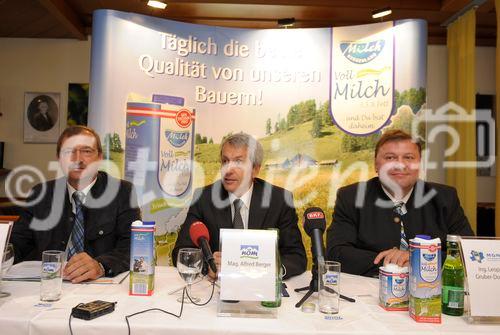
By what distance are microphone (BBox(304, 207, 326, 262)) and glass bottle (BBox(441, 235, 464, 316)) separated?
1.34 ft

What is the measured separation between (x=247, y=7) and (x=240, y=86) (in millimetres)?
1040

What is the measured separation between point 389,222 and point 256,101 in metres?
1.72

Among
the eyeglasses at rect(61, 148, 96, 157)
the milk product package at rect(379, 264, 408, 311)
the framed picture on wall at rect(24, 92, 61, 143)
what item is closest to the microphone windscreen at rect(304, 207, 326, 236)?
the milk product package at rect(379, 264, 408, 311)

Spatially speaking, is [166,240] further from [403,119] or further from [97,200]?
[403,119]

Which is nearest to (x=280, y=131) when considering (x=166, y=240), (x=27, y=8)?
(x=166, y=240)

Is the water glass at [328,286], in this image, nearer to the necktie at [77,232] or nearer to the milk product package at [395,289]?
the milk product package at [395,289]

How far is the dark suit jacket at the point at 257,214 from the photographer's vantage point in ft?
7.11

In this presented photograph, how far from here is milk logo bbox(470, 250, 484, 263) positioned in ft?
4.36

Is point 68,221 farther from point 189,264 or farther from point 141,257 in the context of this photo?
point 189,264

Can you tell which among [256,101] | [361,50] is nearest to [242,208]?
[256,101]

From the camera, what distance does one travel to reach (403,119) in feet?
10.9

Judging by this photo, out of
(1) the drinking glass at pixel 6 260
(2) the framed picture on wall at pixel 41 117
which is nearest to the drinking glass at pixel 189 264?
(1) the drinking glass at pixel 6 260

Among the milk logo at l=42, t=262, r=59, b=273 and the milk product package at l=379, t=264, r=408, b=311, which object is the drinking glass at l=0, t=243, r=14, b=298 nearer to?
the milk logo at l=42, t=262, r=59, b=273

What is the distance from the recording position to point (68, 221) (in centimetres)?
216
